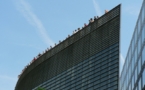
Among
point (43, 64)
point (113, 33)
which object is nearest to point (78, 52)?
point (113, 33)

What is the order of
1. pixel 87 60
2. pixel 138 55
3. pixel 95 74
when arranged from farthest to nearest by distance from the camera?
pixel 87 60
pixel 95 74
pixel 138 55

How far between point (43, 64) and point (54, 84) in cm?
1225

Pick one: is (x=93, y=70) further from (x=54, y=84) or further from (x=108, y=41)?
(x=54, y=84)

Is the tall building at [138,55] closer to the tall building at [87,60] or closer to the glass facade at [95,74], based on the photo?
the glass facade at [95,74]

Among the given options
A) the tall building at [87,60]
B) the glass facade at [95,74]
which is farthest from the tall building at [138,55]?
the tall building at [87,60]

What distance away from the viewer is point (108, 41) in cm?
7256

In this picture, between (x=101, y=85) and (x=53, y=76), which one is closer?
(x=101, y=85)

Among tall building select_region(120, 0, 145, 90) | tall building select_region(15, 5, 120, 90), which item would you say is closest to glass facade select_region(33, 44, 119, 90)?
tall building select_region(15, 5, 120, 90)

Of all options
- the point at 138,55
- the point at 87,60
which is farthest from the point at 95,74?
the point at 138,55

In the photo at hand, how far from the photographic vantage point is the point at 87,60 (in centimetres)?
7919

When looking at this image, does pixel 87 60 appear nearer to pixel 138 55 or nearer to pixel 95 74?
pixel 95 74

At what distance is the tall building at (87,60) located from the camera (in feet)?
229

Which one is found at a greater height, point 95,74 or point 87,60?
point 87,60

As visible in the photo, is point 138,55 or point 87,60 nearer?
point 138,55
